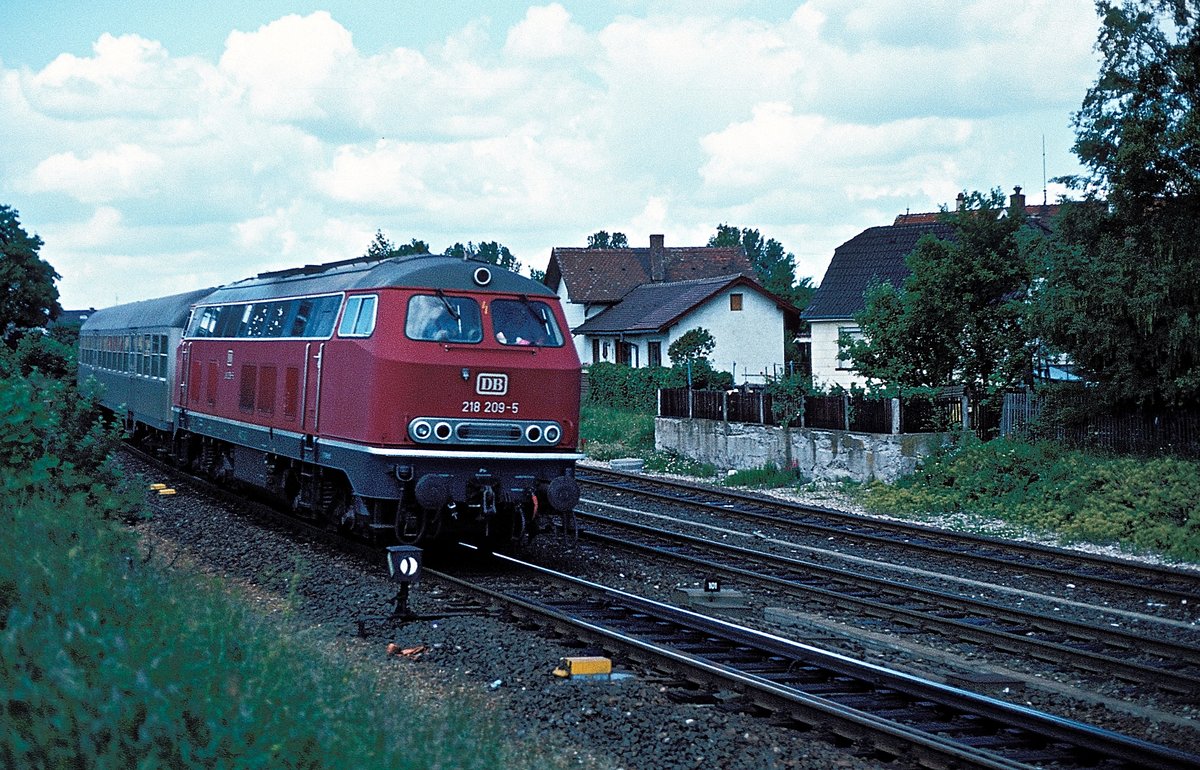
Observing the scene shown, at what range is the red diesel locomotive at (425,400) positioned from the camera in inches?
480

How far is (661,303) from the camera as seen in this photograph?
5228 cm

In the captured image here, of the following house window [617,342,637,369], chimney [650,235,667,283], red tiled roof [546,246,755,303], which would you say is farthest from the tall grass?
chimney [650,235,667,283]

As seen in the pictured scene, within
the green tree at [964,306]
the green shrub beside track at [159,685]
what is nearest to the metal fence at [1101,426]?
the green tree at [964,306]

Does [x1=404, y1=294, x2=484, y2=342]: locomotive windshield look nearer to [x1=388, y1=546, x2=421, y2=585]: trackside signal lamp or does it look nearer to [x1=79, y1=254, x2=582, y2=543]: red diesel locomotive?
[x1=79, y1=254, x2=582, y2=543]: red diesel locomotive

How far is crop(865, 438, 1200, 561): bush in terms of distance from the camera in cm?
1589

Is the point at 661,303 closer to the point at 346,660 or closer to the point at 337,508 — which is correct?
the point at 337,508

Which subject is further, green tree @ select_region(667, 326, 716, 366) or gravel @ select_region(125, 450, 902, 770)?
green tree @ select_region(667, 326, 716, 366)

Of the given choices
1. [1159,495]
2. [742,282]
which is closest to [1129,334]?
[1159,495]

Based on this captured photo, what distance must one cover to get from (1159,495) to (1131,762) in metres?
10.7

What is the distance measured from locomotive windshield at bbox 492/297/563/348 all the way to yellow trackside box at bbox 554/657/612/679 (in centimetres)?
500

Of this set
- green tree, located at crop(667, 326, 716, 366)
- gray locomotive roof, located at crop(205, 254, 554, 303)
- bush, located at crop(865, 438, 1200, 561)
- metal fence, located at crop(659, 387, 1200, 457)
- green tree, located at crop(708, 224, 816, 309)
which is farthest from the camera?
green tree, located at crop(708, 224, 816, 309)

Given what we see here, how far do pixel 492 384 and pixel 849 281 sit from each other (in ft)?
102

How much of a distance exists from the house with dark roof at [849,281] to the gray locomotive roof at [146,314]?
21.9 m

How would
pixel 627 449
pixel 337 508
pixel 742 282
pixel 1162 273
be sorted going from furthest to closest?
pixel 742 282
pixel 627 449
pixel 1162 273
pixel 337 508
